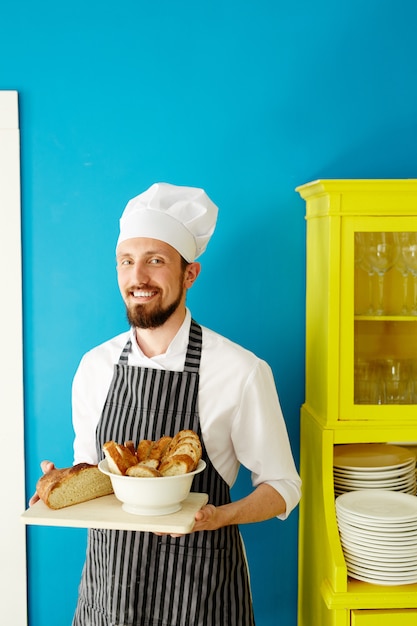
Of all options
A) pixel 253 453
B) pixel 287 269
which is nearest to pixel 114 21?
pixel 287 269

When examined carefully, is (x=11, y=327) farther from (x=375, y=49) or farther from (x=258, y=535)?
(x=375, y=49)

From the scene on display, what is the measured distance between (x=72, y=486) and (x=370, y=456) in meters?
1.05

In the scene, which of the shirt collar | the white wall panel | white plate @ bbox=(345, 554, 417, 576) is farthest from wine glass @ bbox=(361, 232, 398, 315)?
the white wall panel

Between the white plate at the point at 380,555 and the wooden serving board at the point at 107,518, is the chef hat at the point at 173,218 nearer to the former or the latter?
the wooden serving board at the point at 107,518

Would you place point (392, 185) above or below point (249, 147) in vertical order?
below

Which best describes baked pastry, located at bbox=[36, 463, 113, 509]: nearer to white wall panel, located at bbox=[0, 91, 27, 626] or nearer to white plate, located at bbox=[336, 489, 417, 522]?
white plate, located at bbox=[336, 489, 417, 522]

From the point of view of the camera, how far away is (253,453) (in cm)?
212

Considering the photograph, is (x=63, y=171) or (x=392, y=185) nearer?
(x=392, y=185)

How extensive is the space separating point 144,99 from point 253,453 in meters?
1.27

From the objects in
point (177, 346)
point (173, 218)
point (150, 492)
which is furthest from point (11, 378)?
point (150, 492)

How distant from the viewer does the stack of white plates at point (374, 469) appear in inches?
93.7

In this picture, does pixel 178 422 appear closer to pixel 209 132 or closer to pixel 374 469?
pixel 374 469

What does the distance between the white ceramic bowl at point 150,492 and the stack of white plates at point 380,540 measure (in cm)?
68

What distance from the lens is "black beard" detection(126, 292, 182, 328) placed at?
209cm
